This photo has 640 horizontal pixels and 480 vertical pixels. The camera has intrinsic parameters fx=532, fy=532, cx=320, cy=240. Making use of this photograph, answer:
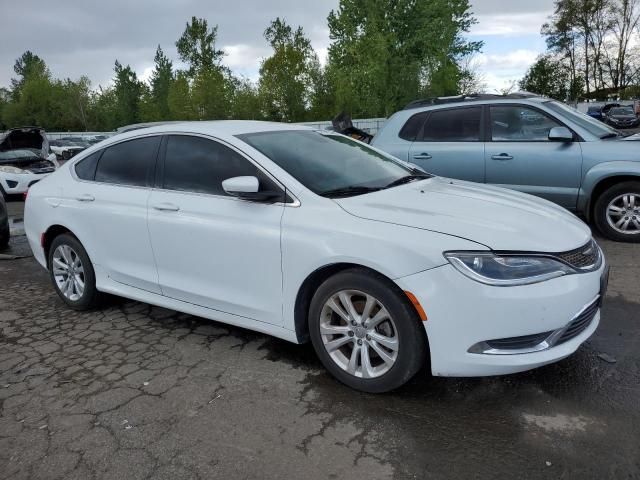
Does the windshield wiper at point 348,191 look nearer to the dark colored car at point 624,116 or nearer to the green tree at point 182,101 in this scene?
the dark colored car at point 624,116

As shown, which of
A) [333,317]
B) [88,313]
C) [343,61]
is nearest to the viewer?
[333,317]

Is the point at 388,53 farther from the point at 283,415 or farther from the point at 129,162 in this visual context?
the point at 283,415

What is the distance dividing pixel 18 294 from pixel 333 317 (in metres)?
3.81

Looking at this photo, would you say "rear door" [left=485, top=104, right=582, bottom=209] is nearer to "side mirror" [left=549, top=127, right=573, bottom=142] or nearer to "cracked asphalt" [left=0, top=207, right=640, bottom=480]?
"side mirror" [left=549, top=127, right=573, bottom=142]

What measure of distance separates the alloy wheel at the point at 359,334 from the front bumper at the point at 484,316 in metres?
0.25

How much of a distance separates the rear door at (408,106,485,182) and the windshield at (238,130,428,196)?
8.69 ft

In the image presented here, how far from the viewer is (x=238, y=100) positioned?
3894 cm

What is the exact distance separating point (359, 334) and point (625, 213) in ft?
14.8

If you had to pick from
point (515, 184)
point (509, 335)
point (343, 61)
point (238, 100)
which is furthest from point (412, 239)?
point (238, 100)

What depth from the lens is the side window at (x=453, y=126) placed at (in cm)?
673

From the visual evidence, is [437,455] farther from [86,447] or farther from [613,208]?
[613,208]

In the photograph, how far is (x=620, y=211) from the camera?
6.01 meters

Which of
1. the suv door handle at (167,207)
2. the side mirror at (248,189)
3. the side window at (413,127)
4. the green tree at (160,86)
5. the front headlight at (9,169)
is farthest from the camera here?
the green tree at (160,86)

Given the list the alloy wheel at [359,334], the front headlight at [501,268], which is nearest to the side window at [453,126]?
the front headlight at [501,268]
